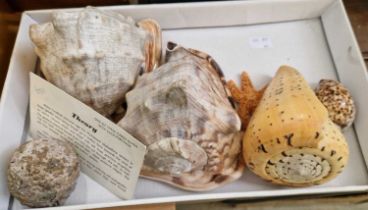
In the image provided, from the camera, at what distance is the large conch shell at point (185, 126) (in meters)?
0.58

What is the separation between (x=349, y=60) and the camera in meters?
0.74

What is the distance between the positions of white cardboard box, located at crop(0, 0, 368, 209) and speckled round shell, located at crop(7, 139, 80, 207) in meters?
0.05

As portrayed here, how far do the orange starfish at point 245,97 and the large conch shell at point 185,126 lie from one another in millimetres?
41

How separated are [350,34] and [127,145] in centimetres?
45

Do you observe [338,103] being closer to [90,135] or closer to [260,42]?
[260,42]

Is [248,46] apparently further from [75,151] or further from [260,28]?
[75,151]

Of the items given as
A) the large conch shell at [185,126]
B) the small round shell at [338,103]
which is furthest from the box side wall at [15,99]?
the small round shell at [338,103]

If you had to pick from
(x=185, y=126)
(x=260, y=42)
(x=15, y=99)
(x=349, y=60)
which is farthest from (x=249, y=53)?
(x=15, y=99)

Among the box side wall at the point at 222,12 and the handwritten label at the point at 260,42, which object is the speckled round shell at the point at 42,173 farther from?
the handwritten label at the point at 260,42

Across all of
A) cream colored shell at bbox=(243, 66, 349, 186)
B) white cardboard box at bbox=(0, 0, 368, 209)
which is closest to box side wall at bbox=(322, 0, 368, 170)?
white cardboard box at bbox=(0, 0, 368, 209)

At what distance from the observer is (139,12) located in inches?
30.4

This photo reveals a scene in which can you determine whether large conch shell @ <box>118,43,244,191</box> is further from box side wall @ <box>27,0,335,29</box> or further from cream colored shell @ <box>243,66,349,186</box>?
box side wall @ <box>27,0,335,29</box>

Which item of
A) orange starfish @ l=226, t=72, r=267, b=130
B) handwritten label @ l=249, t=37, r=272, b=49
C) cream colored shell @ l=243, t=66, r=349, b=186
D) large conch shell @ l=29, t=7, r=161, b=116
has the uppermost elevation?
large conch shell @ l=29, t=7, r=161, b=116

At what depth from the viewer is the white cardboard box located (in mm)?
651
